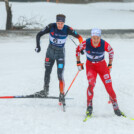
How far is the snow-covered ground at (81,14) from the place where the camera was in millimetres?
19203

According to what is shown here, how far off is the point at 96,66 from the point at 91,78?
0.92ft

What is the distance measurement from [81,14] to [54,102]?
1486 centimetres

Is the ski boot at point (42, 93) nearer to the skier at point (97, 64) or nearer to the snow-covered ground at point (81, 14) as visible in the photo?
the skier at point (97, 64)

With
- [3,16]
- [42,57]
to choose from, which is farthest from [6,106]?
[3,16]

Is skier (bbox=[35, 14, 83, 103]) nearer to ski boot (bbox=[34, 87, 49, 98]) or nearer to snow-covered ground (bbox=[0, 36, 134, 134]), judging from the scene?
ski boot (bbox=[34, 87, 49, 98])

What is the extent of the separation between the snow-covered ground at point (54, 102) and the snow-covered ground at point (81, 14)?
6182 millimetres

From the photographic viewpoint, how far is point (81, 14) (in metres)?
21.8

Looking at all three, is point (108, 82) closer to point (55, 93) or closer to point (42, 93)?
point (42, 93)

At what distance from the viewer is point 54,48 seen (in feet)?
24.0

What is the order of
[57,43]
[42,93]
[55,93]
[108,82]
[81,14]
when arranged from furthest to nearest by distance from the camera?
1. [81,14]
2. [55,93]
3. [42,93]
4. [57,43]
5. [108,82]

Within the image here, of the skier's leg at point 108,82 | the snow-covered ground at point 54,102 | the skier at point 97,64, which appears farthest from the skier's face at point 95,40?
the snow-covered ground at point 54,102

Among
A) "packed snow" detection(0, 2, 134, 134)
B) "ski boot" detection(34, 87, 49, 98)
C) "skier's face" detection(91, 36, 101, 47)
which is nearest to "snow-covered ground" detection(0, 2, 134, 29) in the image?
"packed snow" detection(0, 2, 134, 134)

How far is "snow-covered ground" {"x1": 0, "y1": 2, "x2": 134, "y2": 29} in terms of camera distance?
19.2 meters

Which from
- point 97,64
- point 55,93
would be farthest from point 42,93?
point 97,64
